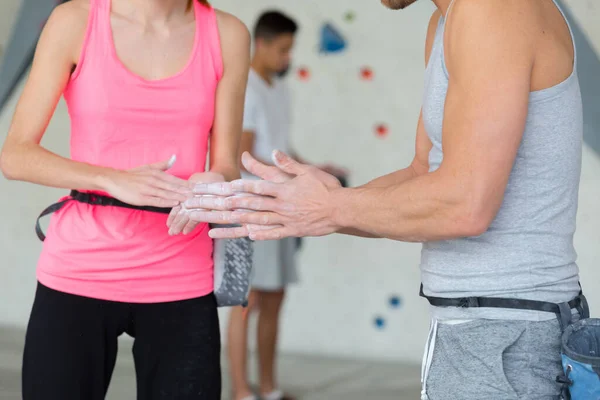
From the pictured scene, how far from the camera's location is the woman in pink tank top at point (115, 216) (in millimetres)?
1780

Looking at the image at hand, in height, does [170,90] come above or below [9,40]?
below

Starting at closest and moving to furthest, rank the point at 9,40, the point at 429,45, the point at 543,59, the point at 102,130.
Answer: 1. the point at 543,59
2. the point at 429,45
3. the point at 102,130
4. the point at 9,40

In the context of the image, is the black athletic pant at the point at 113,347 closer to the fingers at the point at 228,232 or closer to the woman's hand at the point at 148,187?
the woman's hand at the point at 148,187

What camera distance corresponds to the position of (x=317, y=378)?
460cm

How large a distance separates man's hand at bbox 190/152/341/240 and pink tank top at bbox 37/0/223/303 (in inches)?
15.2

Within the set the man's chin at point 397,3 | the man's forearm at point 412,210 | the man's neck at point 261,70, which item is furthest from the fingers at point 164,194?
the man's neck at point 261,70

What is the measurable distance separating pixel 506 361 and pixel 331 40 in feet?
12.3

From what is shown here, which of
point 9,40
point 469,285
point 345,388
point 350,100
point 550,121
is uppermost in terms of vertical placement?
point 9,40

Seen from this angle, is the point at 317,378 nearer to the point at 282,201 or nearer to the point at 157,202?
the point at 157,202

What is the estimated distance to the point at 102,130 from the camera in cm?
184

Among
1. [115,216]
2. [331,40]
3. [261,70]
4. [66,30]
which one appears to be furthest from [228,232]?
[331,40]

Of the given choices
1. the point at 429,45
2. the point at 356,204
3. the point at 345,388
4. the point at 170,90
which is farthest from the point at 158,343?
the point at 345,388

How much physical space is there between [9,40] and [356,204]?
4.41 metres

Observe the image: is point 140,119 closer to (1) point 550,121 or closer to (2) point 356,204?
(2) point 356,204
